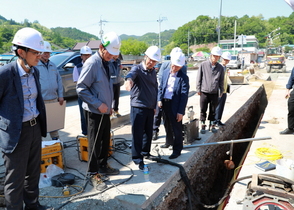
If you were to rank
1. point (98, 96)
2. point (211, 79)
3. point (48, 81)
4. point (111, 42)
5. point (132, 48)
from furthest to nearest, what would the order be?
point (132, 48) < point (211, 79) < point (48, 81) < point (98, 96) < point (111, 42)

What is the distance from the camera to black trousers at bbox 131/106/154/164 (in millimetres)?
3797

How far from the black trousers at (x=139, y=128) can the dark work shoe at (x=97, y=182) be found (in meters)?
0.68

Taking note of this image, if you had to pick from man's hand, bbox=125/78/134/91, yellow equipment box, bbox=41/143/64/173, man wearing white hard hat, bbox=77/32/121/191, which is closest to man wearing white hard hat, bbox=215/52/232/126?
man's hand, bbox=125/78/134/91

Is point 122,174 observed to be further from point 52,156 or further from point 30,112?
point 30,112

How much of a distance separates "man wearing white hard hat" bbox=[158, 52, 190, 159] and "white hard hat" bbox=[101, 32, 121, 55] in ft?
4.39

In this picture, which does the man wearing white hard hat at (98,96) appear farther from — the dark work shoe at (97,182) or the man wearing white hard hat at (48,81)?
the man wearing white hard hat at (48,81)

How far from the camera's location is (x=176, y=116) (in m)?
4.38

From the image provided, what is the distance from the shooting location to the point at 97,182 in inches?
135

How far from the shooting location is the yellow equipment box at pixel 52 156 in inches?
145

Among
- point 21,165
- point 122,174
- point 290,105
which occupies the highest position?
point 21,165

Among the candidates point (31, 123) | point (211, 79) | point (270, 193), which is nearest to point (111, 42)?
point (31, 123)

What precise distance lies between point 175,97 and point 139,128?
3.22 feet

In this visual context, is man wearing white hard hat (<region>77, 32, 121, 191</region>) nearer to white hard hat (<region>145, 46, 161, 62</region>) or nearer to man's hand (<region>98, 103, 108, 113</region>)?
man's hand (<region>98, 103, 108, 113</region>)

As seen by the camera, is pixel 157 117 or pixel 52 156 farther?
pixel 157 117
